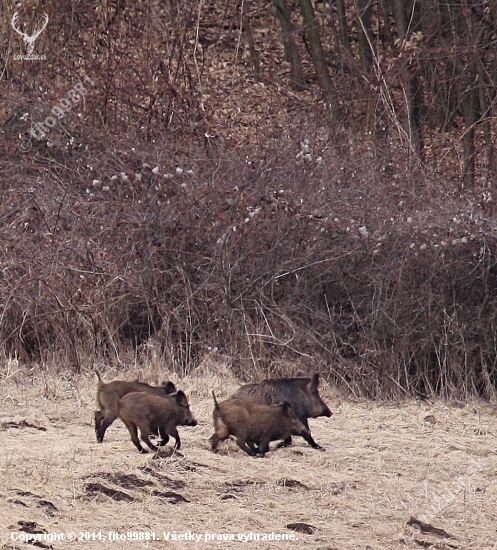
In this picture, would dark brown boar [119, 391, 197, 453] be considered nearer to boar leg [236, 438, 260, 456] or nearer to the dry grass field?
the dry grass field

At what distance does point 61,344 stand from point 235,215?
2289 millimetres

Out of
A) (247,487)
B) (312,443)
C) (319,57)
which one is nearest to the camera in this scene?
(247,487)

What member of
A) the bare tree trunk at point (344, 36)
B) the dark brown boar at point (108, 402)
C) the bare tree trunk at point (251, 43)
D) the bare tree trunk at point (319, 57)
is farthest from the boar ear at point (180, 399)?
the bare tree trunk at point (251, 43)

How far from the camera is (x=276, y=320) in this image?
35.5 feet

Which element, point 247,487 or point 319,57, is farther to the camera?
point 319,57

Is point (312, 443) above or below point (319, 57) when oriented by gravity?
below

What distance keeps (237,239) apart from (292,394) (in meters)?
3.12

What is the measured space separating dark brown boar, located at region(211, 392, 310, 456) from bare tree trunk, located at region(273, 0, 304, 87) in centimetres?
1494

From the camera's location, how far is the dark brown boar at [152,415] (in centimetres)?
735

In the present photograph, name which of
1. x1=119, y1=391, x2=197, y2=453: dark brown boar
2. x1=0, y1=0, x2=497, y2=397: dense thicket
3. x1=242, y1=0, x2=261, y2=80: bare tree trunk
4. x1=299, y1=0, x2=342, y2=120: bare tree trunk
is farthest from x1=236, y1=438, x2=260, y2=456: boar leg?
x1=242, y1=0, x2=261, y2=80: bare tree trunk

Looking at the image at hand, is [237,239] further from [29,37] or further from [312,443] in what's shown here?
[29,37]

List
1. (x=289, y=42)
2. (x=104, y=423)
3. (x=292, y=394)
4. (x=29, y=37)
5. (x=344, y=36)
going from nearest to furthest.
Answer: (x=104, y=423), (x=292, y=394), (x=29, y=37), (x=344, y=36), (x=289, y=42)

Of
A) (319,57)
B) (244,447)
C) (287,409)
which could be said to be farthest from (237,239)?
(319,57)

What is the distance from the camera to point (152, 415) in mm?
7383
